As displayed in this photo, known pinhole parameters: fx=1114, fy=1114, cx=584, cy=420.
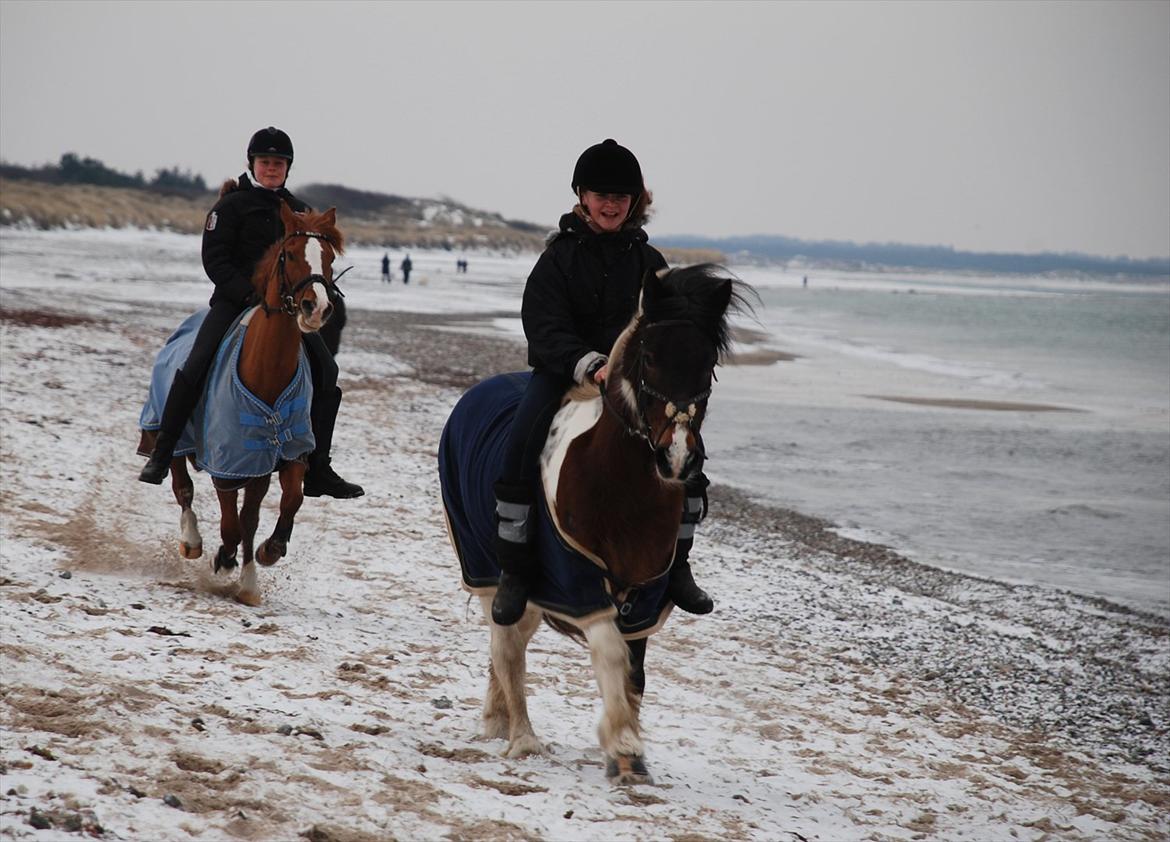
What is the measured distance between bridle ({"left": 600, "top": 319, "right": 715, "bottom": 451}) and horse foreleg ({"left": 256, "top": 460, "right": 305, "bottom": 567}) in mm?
3906

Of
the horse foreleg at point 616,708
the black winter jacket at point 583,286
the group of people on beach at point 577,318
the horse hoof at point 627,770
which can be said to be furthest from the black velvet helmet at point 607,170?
the horse hoof at point 627,770

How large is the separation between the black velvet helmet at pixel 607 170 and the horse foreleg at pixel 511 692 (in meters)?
2.08

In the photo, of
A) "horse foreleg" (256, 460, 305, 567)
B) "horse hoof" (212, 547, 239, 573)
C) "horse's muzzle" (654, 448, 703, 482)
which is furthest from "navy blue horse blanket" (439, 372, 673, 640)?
"horse hoof" (212, 547, 239, 573)

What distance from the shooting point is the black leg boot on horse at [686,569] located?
527cm

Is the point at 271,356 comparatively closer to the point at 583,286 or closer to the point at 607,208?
the point at 583,286

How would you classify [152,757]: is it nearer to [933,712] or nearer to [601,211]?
[601,211]

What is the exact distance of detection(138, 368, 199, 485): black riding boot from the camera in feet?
26.0

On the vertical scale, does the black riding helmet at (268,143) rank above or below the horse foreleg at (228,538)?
above

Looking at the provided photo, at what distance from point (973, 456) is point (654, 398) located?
16.2 metres

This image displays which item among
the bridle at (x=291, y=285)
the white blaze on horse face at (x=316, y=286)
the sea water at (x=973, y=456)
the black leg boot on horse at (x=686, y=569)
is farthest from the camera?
the sea water at (x=973, y=456)

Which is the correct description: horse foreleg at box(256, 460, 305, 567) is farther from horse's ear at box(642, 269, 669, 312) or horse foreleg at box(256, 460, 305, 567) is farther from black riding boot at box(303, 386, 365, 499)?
horse's ear at box(642, 269, 669, 312)

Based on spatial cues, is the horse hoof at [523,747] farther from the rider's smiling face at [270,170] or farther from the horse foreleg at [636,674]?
the rider's smiling face at [270,170]

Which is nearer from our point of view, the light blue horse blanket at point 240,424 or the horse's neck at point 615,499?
the horse's neck at point 615,499

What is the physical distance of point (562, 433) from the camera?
514 cm
